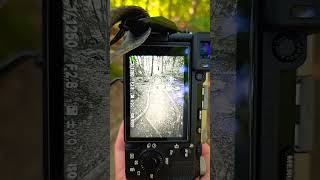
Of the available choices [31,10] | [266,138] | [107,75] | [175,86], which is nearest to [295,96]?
[266,138]

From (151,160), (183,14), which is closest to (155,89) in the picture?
(151,160)

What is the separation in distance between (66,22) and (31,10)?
0.18ft

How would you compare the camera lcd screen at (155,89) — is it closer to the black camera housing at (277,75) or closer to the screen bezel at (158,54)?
the screen bezel at (158,54)

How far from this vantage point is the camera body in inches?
55.9

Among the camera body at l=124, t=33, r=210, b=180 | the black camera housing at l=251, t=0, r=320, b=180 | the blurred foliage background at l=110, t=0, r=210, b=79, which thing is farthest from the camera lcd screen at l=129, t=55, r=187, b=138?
the black camera housing at l=251, t=0, r=320, b=180

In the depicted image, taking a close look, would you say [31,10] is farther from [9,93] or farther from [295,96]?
[295,96]

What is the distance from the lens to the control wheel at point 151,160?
1.42 meters

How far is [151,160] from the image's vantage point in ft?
4.66

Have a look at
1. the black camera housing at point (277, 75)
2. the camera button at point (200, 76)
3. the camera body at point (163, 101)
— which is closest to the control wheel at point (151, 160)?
the camera body at point (163, 101)

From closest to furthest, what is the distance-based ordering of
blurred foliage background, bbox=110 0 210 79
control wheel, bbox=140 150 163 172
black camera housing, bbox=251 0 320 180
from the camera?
black camera housing, bbox=251 0 320 180 < control wheel, bbox=140 150 163 172 < blurred foliage background, bbox=110 0 210 79

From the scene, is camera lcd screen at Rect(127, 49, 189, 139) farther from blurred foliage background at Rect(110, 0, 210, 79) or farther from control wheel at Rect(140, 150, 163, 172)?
blurred foliage background at Rect(110, 0, 210, 79)

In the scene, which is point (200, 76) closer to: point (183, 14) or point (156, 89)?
point (156, 89)

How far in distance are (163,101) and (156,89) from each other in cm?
5

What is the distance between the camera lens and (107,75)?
1.93 ft
